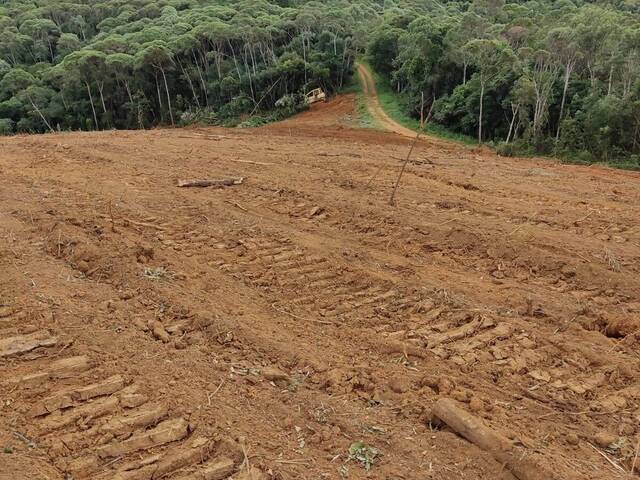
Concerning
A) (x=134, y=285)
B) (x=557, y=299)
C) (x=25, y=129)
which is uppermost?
Answer: (x=134, y=285)

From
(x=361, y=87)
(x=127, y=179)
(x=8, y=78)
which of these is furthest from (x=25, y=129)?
(x=127, y=179)

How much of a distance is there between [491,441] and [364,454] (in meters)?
0.76

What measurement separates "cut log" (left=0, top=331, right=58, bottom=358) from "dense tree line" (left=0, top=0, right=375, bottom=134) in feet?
75.6

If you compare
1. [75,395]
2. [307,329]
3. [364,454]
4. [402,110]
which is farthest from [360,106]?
[364,454]

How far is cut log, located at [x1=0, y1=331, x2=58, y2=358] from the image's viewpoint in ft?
12.6

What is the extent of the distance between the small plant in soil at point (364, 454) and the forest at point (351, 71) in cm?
1396

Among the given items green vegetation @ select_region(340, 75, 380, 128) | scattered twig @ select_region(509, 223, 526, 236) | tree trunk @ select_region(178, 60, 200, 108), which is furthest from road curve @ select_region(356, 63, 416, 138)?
scattered twig @ select_region(509, 223, 526, 236)

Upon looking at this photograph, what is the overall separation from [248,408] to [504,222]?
15.3 feet

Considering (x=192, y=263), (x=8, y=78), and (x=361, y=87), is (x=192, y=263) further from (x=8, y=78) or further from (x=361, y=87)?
(x=8, y=78)

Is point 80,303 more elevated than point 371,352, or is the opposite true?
point 80,303

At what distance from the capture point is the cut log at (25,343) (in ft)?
12.6

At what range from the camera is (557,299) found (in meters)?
5.05

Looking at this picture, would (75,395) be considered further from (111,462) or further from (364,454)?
(364,454)

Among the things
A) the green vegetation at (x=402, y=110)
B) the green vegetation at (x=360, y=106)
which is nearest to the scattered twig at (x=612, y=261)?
the green vegetation at (x=402, y=110)
